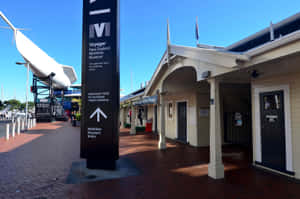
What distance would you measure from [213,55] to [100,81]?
126 inches

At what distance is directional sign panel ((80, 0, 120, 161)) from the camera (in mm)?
5508

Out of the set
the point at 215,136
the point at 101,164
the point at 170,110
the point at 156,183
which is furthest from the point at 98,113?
the point at 170,110

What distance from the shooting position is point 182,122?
10531 millimetres

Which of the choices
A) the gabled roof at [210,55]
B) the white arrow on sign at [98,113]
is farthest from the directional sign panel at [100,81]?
the gabled roof at [210,55]

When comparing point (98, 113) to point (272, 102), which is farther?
point (98, 113)

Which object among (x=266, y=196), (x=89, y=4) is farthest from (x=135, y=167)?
(x=89, y=4)

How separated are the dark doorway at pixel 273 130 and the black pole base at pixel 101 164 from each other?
4.28 m

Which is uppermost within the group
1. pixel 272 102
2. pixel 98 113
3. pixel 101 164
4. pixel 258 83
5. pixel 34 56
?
pixel 34 56

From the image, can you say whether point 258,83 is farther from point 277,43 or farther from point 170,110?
point 170,110

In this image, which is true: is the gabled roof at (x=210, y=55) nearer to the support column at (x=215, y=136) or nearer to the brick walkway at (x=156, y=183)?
the support column at (x=215, y=136)

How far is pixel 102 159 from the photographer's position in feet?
18.1

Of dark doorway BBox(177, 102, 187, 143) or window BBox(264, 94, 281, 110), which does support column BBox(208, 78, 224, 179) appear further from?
dark doorway BBox(177, 102, 187, 143)

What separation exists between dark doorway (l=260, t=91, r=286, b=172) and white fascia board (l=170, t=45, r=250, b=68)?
76.3 inches

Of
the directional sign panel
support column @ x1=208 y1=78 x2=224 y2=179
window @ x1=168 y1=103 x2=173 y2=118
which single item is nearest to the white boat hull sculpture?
window @ x1=168 y1=103 x2=173 y2=118
